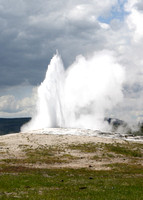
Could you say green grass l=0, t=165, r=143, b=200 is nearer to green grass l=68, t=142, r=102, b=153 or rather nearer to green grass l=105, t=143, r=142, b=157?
green grass l=105, t=143, r=142, b=157

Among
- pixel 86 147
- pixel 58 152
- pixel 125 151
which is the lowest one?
pixel 125 151

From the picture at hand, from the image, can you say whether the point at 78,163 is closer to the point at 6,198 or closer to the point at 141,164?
the point at 141,164

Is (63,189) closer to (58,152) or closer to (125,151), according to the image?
(58,152)

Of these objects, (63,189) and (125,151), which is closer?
(63,189)

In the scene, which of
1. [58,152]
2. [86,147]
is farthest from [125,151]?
[58,152]

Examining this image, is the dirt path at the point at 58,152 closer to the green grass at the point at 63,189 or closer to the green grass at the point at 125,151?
the green grass at the point at 125,151

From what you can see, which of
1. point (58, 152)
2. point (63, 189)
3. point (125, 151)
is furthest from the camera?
point (125, 151)

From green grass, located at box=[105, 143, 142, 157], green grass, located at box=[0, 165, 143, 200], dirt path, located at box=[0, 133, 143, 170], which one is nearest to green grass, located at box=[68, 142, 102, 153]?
dirt path, located at box=[0, 133, 143, 170]

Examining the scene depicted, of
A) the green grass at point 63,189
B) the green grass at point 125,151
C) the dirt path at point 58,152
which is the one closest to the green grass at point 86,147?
the dirt path at point 58,152

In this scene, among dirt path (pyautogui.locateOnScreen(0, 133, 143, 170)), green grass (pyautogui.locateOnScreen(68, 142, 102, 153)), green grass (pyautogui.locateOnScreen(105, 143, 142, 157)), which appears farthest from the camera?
green grass (pyautogui.locateOnScreen(68, 142, 102, 153))

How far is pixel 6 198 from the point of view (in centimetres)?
1981

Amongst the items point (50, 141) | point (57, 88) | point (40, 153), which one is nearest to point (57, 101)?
point (57, 88)

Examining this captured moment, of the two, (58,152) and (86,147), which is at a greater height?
Result: (86,147)

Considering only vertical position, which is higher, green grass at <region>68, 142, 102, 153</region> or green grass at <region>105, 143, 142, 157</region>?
green grass at <region>68, 142, 102, 153</region>
